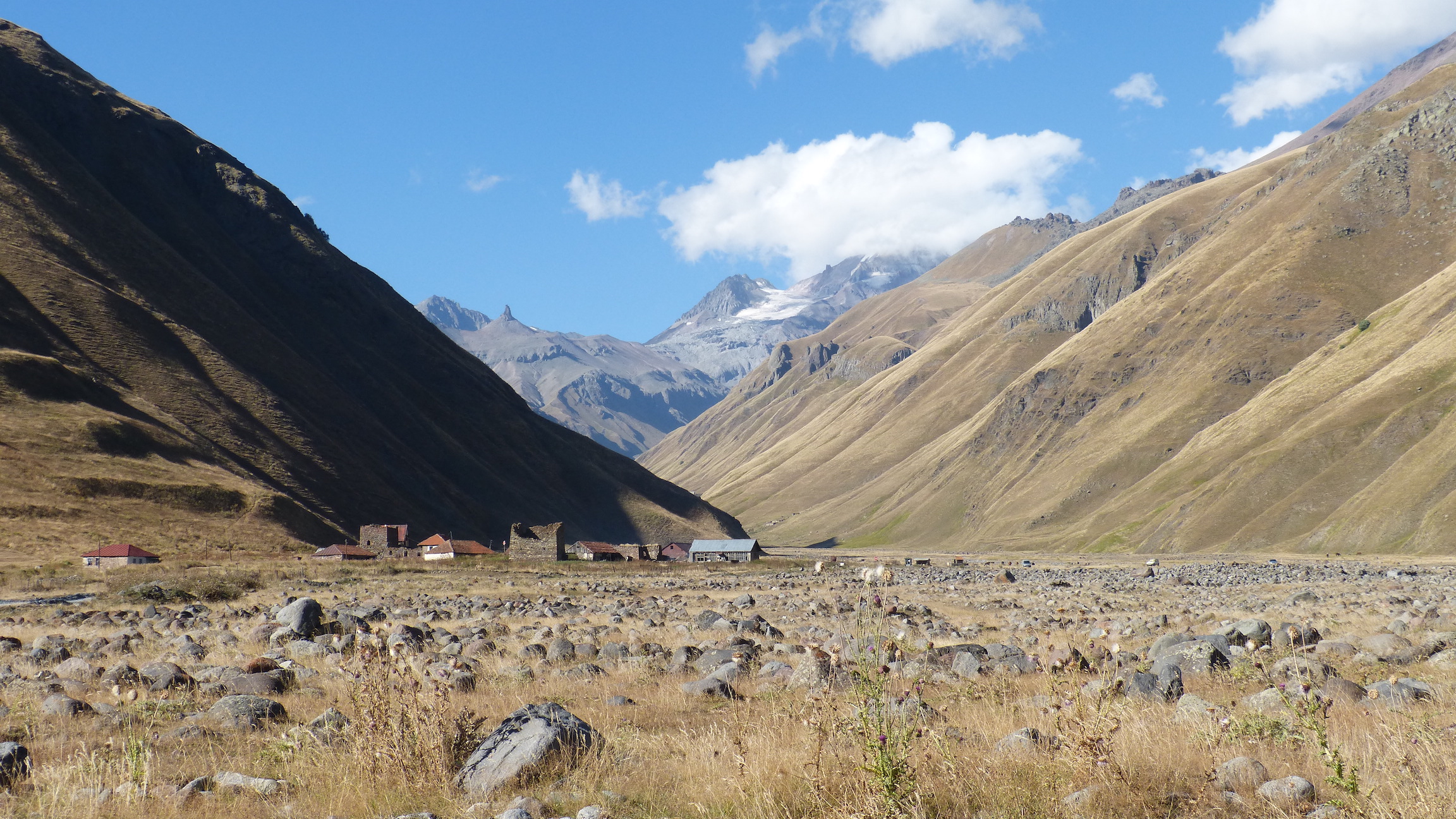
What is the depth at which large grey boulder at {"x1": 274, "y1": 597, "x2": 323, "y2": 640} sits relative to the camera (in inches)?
897

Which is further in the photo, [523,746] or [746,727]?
[746,727]

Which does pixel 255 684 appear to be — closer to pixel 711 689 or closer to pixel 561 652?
pixel 561 652

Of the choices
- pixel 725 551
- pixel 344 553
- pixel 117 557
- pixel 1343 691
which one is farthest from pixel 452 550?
pixel 1343 691

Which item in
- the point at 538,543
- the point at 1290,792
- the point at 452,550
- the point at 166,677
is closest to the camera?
the point at 1290,792

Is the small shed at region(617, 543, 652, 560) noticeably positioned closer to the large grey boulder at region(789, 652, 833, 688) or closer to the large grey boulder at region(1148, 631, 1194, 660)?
the large grey boulder at region(1148, 631, 1194, 660)

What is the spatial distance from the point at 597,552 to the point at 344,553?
88.4 feet

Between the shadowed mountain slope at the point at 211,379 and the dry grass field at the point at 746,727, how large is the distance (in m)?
67.9

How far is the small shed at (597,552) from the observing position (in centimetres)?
10181

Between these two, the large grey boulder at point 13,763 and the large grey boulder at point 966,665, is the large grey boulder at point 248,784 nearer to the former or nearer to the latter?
the large grey boulder at point 13,763

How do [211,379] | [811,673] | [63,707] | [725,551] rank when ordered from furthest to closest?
[725,551] → [211,379] → [811,673] → [63,707]

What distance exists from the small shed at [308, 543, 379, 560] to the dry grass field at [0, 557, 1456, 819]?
188 ft

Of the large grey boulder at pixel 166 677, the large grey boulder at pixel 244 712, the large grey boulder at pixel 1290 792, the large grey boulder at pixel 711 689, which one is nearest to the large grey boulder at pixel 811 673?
the large grey boulder at pixel 711 689

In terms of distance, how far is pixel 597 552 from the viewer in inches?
4006

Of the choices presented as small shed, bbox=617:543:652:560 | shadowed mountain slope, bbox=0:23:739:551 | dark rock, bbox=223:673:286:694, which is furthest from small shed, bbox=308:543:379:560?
dark rock, bbox=223:673:286:694
